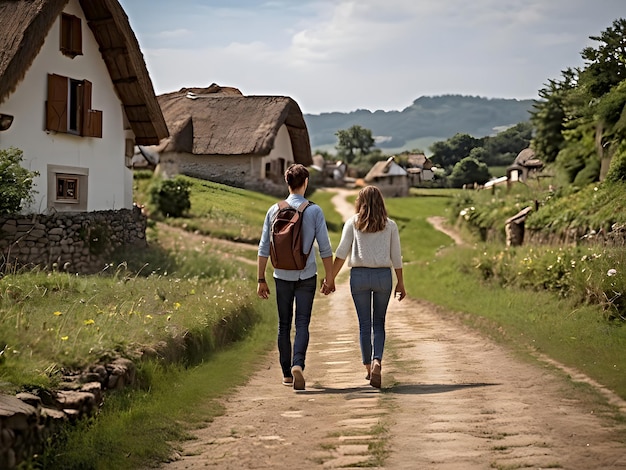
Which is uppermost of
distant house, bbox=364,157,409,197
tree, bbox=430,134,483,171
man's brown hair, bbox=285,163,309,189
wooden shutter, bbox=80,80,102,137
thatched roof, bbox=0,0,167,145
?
thatched roof, bbox=0,0,167,145

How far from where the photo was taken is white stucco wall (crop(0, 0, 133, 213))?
65.4ft

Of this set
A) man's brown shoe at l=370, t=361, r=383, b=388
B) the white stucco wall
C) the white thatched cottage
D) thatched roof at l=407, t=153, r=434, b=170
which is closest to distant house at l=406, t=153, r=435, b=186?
thatched roof at l=407, t=153, r=434, b=170

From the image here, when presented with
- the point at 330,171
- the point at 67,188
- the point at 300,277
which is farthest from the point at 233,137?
the point at 300,277

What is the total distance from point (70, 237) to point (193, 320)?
995 centimetres

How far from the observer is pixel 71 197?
21.7 meters

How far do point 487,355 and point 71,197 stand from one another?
43.7ft

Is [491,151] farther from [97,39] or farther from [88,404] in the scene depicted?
[88,404]

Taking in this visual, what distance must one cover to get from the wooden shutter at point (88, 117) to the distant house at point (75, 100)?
2cm

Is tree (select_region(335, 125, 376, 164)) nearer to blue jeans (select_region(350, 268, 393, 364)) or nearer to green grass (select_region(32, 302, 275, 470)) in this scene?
green grass (select_region(32, 302, 275, 470))

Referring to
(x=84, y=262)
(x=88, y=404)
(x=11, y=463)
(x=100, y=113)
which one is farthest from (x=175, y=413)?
(x=100, y=113)

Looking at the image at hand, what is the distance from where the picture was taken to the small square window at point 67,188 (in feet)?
70.2

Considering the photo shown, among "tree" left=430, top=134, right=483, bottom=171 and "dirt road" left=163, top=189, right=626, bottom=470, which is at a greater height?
"tree" left=430, top=134, right=483, bottom=171

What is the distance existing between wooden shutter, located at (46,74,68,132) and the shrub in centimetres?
287

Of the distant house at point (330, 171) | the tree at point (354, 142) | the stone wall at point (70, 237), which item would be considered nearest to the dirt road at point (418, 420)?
the stone wall at point (70, 237)
